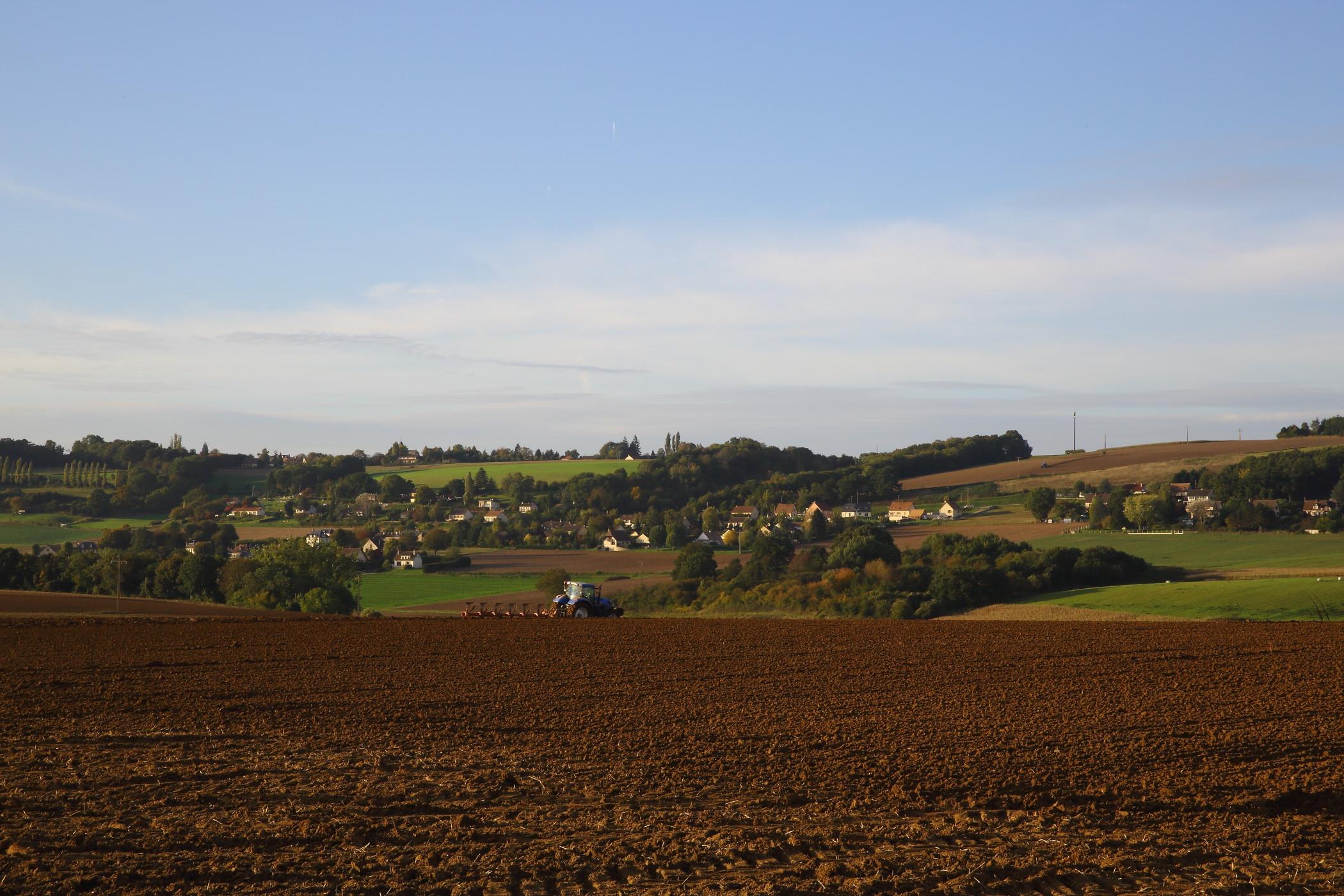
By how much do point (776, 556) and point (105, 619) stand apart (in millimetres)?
36501

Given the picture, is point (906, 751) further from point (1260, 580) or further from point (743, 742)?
point (1260, 580)

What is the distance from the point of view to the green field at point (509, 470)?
13600cm

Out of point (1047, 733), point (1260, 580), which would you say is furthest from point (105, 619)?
point (1260, 580)

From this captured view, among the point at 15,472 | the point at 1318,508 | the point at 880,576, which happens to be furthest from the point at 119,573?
the point at 15,472

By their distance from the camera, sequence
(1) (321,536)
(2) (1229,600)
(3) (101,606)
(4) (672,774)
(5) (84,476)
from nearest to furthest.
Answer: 1. (4) (672,774)
2. (2) (1229,600)
3. (3) (101,606)
4. (1) (321,536)
5. (5) (84,476)

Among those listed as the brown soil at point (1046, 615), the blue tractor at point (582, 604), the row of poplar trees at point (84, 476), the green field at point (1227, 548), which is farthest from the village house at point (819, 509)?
the row of poplar trees at point (84, 476)

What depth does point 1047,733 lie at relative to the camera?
16906 mm

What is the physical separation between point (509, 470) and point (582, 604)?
106 m

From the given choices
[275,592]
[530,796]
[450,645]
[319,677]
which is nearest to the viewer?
[530,796]

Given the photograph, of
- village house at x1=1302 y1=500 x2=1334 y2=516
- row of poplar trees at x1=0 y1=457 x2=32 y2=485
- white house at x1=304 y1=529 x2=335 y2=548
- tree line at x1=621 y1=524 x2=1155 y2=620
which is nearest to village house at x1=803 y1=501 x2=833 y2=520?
tree line at x1=621 y1=524 x2=1155 y2=620

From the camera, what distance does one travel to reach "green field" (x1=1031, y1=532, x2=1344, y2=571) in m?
57.4

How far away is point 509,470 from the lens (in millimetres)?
146000

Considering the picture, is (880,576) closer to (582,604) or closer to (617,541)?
(582,604)

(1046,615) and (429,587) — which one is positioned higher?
(1046,615)
